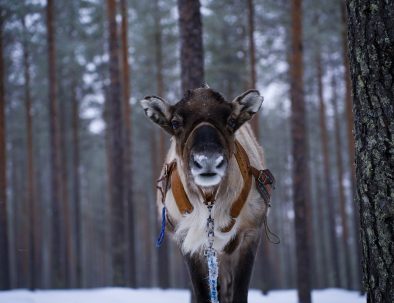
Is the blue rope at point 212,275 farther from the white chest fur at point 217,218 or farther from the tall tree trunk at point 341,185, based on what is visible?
the tall tree trunk at point 341,185

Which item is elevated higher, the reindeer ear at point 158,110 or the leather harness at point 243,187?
the reindeer ear at point 158,110

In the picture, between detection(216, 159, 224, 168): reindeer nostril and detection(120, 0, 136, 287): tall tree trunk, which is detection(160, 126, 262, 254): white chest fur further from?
detection(120, 0, 136, 287): tall tree trunk

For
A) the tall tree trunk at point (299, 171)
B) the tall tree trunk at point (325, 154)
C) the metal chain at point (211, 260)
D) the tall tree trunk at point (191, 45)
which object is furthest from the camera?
the tall tree trunk at point (325, 154)

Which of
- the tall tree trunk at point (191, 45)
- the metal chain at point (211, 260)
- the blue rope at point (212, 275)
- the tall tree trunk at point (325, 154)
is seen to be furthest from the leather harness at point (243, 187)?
the tall tree trunk at point (325, 154)

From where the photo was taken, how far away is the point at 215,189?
3.85m

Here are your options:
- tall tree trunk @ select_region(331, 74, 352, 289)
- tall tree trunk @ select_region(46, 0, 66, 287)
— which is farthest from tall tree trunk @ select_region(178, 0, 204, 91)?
tall tree trunk @ select_region(331, 74, 352, 289)

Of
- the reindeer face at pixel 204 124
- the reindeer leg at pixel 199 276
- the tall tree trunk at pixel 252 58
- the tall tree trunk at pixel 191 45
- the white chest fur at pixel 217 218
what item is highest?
the tall tree trunk at pixel 252 58

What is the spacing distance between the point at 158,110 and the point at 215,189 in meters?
0.86

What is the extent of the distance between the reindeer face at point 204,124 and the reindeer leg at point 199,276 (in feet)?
3.53

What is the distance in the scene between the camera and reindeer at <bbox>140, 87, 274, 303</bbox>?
3570mm

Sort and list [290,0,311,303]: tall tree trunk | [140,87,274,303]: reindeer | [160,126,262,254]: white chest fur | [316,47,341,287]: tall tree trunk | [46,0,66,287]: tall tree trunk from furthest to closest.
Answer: [316,47,341,287]: tall tree trunk, [46,0,66,287]: tall tree trunk, [290,0,311,303]: tall tree trunk, [160,126,262,254]: white chest fur, [140,87,274,303]: reindeer

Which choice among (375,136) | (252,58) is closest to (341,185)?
(252,58)

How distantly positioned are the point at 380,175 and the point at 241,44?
54.9ft

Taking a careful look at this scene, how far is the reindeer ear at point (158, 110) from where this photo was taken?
387cm
